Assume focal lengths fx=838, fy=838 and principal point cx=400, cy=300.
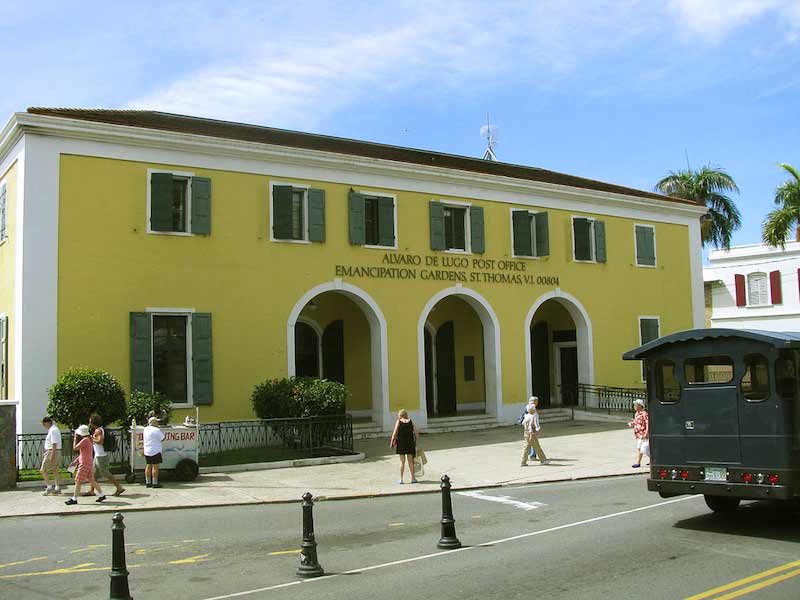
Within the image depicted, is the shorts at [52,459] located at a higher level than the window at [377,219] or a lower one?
lower

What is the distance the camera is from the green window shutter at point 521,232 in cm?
2834

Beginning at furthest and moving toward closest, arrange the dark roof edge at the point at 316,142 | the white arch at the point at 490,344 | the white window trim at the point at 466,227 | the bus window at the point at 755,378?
the white arch at the point at 490,344, the white window trim at the point at 466,227, the dark roof edge at the point at 316,142, the bus window at the point at 755,378

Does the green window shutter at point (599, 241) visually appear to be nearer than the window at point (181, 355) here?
No

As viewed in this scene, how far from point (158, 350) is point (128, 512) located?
25.3 ft

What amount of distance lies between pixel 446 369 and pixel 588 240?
6958 millimetres

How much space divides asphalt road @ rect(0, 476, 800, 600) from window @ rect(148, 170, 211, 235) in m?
9.41

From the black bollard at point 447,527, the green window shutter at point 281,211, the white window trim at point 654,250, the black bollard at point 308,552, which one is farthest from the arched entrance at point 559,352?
the black bollard at point 308,552

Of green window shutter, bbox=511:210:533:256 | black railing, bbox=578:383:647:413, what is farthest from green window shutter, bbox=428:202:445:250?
black railing, bbox=578:383:647:413

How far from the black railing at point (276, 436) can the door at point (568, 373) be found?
12992 millimetres

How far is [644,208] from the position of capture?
32094mm

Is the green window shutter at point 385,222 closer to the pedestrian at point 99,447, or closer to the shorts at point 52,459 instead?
the pedestrian at point 99,447

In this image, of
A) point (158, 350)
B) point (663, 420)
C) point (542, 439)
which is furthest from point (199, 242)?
point (663, 420)

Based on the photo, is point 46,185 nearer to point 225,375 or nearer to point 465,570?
point 225,375

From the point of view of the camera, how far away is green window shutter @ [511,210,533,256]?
28.3m
